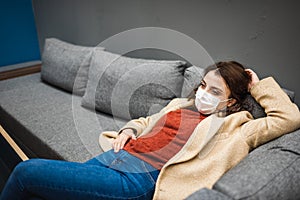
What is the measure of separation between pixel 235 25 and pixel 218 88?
0.46 metres

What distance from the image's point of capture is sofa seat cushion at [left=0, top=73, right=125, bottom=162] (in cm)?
145

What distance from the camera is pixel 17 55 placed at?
3.08 m

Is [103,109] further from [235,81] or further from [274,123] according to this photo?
[274,123]

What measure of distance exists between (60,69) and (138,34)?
2.51 feet

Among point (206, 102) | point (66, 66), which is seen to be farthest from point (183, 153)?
point (66, 66)

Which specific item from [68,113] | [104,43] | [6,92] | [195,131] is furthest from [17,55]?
[195,131]

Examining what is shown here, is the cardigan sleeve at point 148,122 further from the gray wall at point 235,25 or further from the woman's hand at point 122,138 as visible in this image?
the gray wall at point 235,25

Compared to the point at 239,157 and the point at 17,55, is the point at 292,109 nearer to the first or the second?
the point at 239,157

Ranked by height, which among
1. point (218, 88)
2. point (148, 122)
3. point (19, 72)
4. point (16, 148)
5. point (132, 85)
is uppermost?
point (218, 88)

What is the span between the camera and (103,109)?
5.84 ft

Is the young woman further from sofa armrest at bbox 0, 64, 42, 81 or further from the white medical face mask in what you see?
sofa armrest at bbox 0, 64, 42, 81

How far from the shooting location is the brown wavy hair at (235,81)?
1155 mm

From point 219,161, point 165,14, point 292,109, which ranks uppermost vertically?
point 165,14

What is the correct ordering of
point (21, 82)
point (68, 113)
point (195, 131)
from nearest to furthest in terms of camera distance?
point (195, 131), point (68, 113), point (21, 82)
